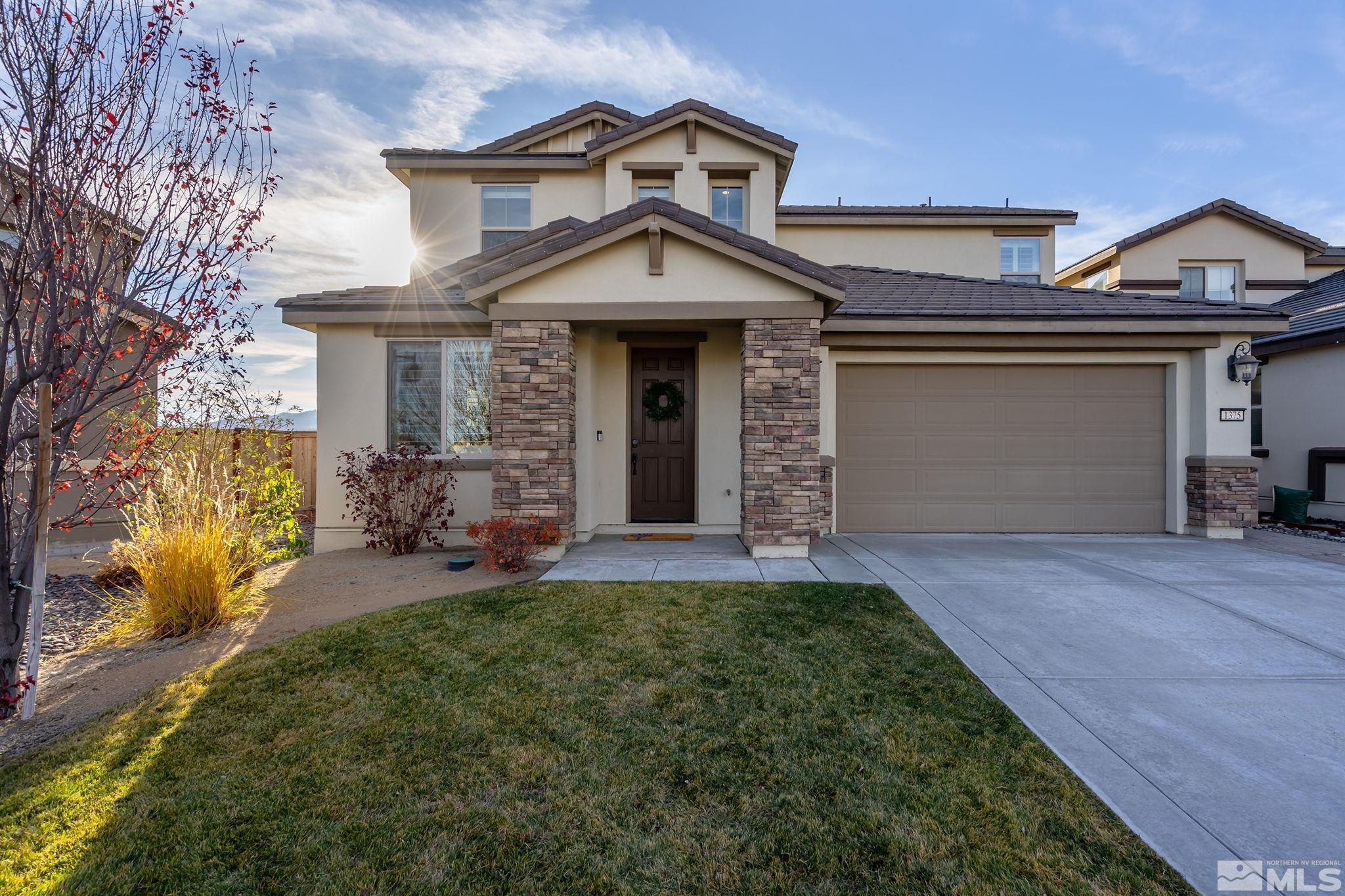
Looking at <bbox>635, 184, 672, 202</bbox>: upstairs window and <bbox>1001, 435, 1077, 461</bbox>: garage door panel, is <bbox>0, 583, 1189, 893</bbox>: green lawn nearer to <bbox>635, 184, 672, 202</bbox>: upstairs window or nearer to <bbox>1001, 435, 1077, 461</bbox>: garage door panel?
<bbox>1001, 435, 1077, 461</bbox>: garage door panel

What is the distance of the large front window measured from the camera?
315 inches

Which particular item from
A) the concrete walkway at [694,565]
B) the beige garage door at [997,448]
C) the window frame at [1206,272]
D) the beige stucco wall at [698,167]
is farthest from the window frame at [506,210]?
the window frame at [1206,272]

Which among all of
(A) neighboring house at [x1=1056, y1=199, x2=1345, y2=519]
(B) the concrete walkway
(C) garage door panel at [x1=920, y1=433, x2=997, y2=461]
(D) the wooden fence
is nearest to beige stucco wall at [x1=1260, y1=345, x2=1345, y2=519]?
(A) neighboring house at [x1=1056, y1=199, x2=1345, y2=519]

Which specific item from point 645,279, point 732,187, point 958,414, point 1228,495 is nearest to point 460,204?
point 732,187

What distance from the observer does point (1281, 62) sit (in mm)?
9688

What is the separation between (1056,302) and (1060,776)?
806 cm

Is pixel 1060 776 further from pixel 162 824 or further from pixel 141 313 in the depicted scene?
pixel 141 313

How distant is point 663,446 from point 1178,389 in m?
7.76

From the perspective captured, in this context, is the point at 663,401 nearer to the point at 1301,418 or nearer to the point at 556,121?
the point at 556,121

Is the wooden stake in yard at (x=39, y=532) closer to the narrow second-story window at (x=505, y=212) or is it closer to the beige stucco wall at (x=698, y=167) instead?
the narrow second-story window at (x=505, y=212)

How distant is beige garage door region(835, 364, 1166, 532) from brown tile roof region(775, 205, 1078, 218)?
5.34 meters

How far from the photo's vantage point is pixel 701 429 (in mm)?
8328

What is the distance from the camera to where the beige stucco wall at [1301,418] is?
9.74m

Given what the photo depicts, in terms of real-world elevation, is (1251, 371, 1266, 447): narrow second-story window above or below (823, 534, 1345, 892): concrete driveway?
above
